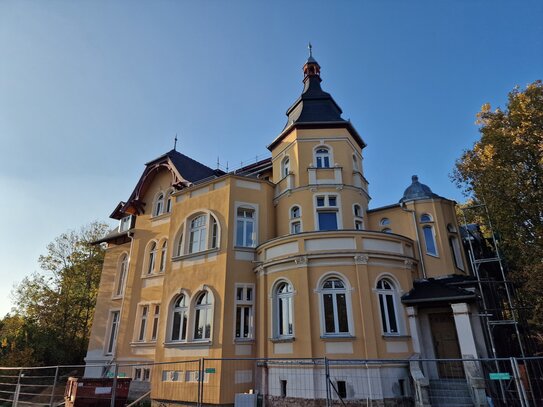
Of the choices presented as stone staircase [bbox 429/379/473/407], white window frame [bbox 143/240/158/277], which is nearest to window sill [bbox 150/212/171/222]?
white window frame [bbox 143/240/158/277]

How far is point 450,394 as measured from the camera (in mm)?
11297

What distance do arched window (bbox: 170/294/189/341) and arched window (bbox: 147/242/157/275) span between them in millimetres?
4324

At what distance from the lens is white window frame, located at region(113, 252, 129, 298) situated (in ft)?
70.2

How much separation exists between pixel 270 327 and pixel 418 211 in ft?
28.3

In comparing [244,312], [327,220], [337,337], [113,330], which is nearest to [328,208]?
[327,220]

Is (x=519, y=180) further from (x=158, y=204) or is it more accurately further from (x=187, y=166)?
(x=158, y=204)

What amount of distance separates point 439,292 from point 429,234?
151 inches

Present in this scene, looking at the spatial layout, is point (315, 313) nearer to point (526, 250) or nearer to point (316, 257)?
point (316, 257)

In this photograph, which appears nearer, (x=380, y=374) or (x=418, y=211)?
(x=380, y=374)

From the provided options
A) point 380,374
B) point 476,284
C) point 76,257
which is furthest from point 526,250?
point 76,257

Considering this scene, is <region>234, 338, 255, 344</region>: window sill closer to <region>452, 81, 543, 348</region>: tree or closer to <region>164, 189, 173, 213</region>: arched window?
<region>164, 189, 173, 213</region>: arched window

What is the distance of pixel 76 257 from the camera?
113 ft

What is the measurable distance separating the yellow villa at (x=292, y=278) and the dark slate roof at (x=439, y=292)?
0.22 ft

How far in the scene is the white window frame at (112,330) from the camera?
2022 centimetres
